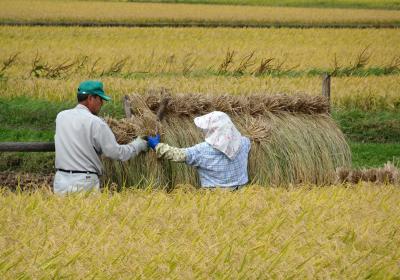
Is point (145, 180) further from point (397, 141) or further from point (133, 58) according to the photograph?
point (133, 58)

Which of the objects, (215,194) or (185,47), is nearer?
(215,194)

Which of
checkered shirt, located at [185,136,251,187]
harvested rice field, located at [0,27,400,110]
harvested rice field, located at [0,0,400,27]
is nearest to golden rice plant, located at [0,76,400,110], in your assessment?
harvested rice field, located at [0,27,400,110]

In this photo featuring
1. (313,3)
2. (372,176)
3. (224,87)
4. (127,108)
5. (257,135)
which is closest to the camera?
(372,176)

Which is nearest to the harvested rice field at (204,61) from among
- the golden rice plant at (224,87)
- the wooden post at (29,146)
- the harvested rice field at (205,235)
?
the golden rice plant at (224,87)

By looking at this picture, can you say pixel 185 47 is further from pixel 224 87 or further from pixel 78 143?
pixel 78 143

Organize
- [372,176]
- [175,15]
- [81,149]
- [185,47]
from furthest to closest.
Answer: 1. [175,15]
2. [185,47]
3. [372,176]
4. [81,149]

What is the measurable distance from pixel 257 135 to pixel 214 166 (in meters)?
1.17

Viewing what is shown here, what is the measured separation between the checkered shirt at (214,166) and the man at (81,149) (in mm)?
637

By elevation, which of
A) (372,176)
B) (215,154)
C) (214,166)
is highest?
(215,154)

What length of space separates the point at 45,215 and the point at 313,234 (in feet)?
6.04

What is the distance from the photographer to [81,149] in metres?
8.20

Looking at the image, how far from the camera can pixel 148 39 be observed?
28516 mm

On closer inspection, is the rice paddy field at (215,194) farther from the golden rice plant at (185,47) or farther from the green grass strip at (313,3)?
the green grass strip at (313,3)

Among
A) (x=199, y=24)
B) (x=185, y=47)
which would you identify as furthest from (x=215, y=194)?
(x=199, y=24)
